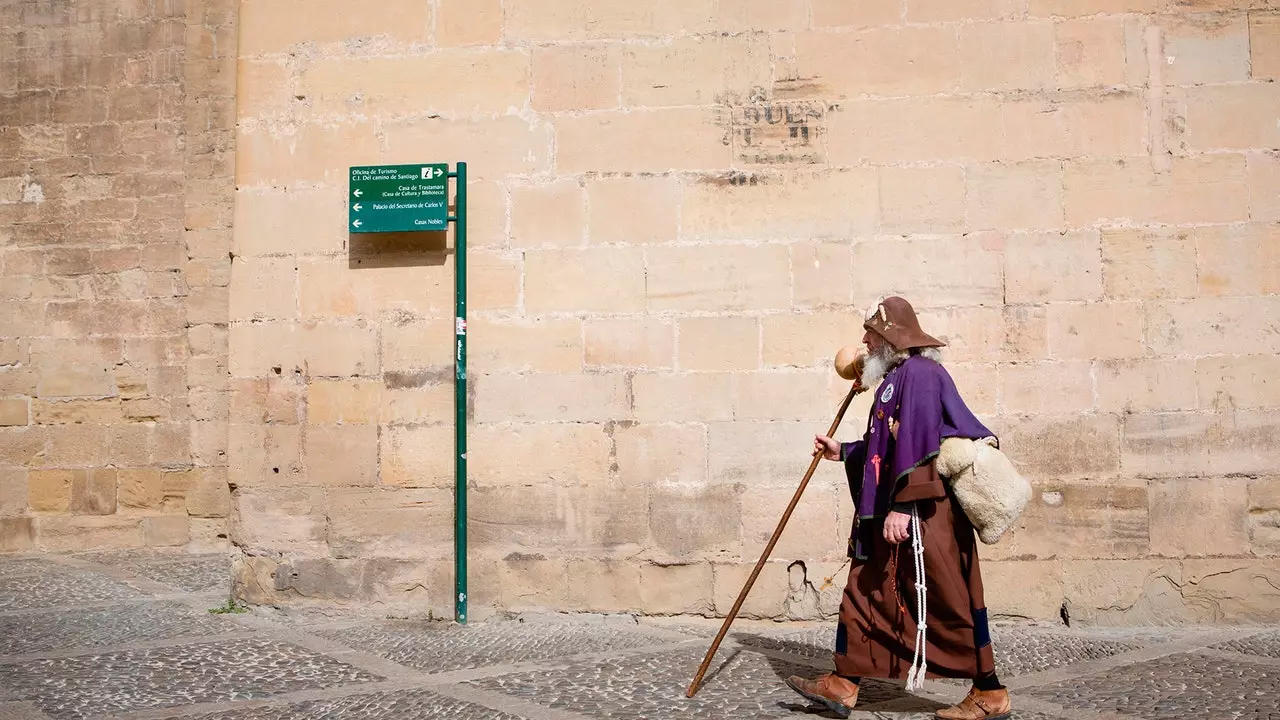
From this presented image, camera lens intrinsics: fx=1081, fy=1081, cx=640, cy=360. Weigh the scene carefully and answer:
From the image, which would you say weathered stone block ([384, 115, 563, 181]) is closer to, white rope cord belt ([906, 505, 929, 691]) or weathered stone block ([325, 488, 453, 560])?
weathered stone block ([325, 488, 453, 560])

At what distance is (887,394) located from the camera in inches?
160

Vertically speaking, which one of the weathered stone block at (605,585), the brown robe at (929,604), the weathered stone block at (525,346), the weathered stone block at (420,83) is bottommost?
the weathered stone block at (605,585)

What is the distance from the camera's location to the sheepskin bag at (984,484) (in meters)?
3.80

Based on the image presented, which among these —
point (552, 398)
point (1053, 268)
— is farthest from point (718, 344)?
point (1053, 268)

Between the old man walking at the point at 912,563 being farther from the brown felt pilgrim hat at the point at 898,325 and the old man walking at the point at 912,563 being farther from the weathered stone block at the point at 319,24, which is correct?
the weathered stone block at the point at 319,24

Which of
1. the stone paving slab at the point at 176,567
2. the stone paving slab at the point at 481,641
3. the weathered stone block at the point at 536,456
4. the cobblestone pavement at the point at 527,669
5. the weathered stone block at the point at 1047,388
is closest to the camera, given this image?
the cobblestone pavement at the point at 527,669

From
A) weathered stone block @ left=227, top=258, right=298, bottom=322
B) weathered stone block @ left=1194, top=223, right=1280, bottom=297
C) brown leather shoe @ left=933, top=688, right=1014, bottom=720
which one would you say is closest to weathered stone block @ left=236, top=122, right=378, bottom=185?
weathered stone block @ left=227, top=258, right=298, bottom=322

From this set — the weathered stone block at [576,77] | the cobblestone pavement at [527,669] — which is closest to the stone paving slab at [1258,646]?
the cobblestone pavement at [527,669]

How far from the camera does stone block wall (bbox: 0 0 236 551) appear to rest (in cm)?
974

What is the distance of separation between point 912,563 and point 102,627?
4273mm

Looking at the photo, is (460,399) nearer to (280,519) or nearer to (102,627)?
(280,519)

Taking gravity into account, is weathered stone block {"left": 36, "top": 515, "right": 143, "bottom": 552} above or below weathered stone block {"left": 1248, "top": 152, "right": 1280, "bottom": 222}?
below

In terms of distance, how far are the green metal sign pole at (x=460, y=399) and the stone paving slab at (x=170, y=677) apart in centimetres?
90

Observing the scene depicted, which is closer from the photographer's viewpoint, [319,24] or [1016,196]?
[1016,196]
